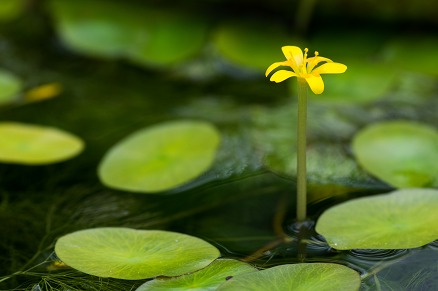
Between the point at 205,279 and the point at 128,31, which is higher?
the point at 128,31

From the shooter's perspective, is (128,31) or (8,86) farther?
(128,31)

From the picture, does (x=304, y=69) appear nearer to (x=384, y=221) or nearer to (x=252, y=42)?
(x=384, y=221)

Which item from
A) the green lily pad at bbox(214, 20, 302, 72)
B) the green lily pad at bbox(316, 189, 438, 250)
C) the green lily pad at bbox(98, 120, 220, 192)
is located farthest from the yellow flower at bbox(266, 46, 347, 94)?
the green lily pad at bbox(214, 20, 302, 72)

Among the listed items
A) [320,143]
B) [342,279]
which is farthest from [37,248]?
[320,143]

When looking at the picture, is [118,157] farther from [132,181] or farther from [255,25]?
[255,25]

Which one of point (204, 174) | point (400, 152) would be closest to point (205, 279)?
point (204, 174)

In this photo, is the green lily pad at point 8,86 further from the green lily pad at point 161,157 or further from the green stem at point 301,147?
the green stem at point 301,147
